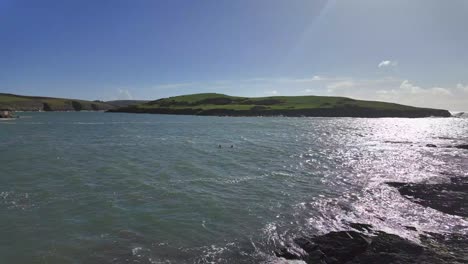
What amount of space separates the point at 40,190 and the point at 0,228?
7.26 m

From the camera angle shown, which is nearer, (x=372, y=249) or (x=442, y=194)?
(x=372, y=249)

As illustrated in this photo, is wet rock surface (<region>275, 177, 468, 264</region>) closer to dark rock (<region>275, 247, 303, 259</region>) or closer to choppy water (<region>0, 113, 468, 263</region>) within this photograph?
dark rock (<region>275, 247, 303, 259</region>)

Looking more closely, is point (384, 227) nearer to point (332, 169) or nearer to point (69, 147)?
point (332, 169)

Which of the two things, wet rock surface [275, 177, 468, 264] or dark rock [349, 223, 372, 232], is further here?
dark rock [349, 223, 372, 232]

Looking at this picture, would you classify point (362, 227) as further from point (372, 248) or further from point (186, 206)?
point (186, 206)

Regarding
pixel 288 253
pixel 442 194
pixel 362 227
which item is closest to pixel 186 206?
pixel 288 253

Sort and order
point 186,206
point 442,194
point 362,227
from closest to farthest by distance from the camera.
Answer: point 362,227, point 186,206, point 442,194

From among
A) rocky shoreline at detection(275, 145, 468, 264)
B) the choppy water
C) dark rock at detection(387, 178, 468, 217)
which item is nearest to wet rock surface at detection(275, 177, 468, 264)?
rocky shoreline at detection(275, 145, 468, 264)

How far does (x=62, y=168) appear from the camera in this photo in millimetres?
30734

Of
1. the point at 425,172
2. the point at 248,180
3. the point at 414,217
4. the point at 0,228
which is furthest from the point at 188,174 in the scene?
the point at 425,172

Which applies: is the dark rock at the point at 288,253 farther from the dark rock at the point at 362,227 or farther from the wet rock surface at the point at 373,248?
the dark rock at the point at 362,227

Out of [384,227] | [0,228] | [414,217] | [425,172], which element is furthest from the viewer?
[425,172]

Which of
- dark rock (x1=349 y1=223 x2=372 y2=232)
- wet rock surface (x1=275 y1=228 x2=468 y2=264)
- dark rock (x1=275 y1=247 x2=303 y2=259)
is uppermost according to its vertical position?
wet rock surface (x1=275 y1=228 x2=468 y2=264)

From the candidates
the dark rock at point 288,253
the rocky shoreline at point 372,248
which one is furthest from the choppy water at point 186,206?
the rocky shoreline at point 372,248
